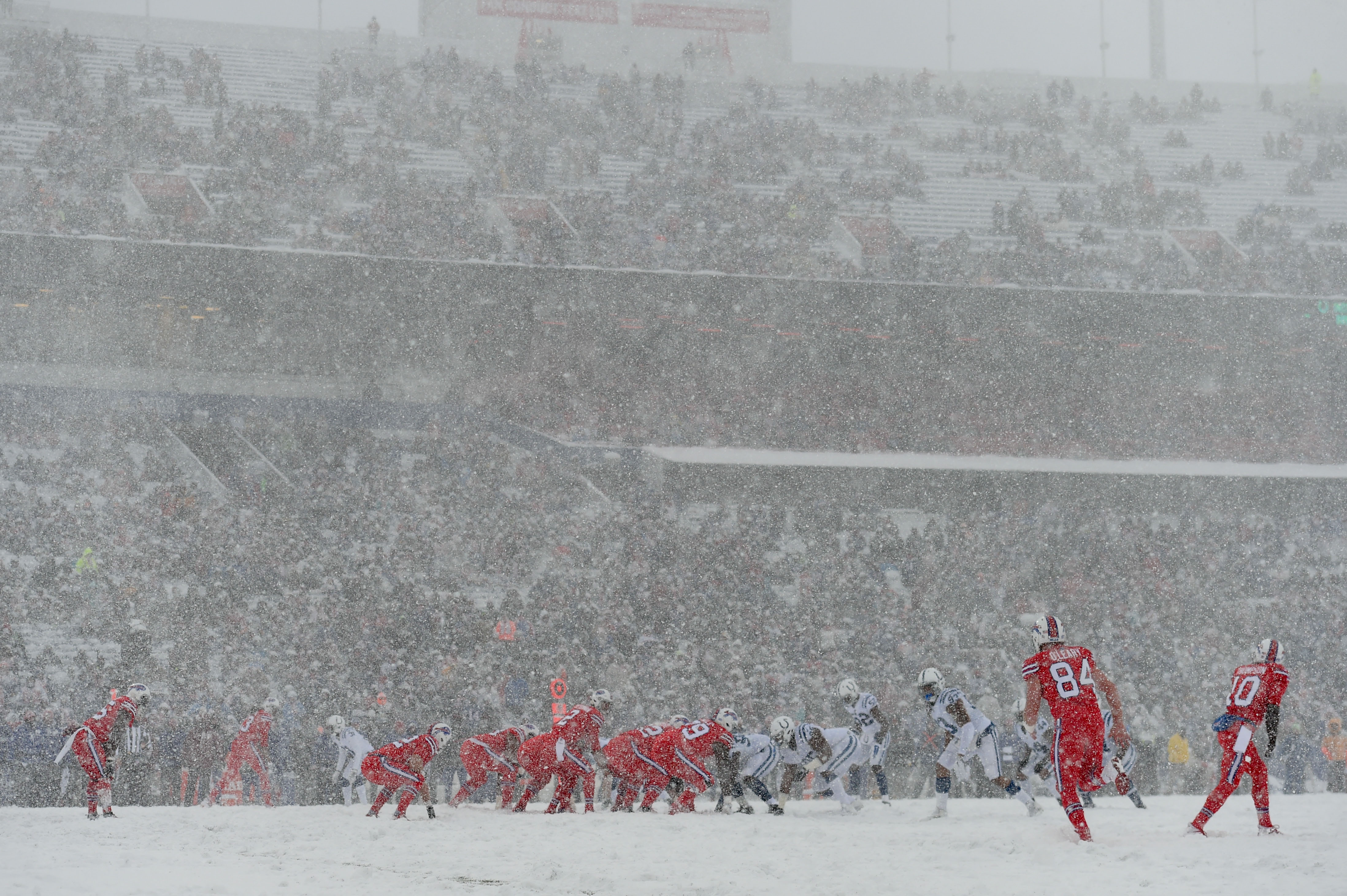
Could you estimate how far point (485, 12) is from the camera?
41562 mm

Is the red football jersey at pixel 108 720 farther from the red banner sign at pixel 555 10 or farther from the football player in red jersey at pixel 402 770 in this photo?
the red banner sign at pixel 555 10

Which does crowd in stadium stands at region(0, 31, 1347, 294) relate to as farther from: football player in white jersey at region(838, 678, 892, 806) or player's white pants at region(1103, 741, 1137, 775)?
player's white pants at region(1103, 741, 1137, 775)

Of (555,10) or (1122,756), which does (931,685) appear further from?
(555,10)

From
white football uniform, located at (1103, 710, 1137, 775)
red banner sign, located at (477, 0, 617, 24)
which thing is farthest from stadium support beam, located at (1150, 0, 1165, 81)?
white football uniform, located at (1103, 710, 1137, 775)

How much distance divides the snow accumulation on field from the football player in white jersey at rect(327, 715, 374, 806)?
6.51 feet

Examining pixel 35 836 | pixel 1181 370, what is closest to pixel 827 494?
pixel 1181 370

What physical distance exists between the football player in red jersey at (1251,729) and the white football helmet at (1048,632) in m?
1.23

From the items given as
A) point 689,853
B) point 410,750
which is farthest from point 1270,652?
point 410,750

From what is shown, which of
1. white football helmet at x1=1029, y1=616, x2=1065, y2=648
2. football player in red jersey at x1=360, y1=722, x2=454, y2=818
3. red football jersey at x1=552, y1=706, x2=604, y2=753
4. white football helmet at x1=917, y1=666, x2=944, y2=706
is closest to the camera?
white football helmet at x1=1029, y1=616, x2=1065, y2=648

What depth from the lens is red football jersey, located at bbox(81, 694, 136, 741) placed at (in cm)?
1283

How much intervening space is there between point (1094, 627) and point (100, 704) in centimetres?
1578

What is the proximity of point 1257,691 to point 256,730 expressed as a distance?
443 inches

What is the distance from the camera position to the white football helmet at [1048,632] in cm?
962

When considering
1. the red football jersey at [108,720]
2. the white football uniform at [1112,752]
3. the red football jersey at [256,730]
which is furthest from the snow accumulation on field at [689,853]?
the red football jersey at [256,730]
